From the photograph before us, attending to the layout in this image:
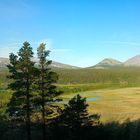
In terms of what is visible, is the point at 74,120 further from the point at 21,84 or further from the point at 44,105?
the point at 21,84

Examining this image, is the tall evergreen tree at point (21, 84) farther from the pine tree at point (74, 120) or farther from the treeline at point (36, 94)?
the pine tree at point (74, 120)

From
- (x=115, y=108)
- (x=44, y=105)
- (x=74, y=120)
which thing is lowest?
(x=115, y=108)

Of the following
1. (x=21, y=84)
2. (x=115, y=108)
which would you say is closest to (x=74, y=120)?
(x=21, y=84)

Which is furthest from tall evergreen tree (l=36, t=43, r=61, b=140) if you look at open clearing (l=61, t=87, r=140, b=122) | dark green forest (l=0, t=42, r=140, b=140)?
open clearing (l=61, t=87, r=140, b=122)

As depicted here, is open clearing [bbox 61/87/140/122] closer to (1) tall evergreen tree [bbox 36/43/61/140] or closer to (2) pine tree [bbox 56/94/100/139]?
(2) pine tree [bbox 56/94/100/139]

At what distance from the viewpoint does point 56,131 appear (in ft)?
139

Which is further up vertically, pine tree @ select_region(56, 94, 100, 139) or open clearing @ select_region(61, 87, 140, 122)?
pine tree @ select_region(56, 94, 100, 139)

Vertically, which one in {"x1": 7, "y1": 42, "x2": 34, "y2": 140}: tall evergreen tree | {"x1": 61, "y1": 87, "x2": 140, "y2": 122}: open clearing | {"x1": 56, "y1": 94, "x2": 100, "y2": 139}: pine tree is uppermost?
{"x1": 7, "y1": 42, "x2": 34, "y2": 140}: tall evergreen tree

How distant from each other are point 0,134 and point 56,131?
39.8ft

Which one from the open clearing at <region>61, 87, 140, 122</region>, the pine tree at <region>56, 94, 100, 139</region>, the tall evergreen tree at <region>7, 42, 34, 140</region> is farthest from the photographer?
the open clearing at <region>61, 87, 140, 122</region>

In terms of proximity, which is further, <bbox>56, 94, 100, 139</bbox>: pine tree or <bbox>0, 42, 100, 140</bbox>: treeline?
<bbox>56, 94, 100, 139</bbox>: pine tree

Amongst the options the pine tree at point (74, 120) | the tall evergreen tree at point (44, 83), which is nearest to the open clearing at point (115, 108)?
the pine tree at point (74, 120)

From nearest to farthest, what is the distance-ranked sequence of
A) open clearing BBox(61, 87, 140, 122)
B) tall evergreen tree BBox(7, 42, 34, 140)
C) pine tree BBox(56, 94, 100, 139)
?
tall evergreen tree BBox(7, 42, 34, 140) → pine tree BBox(56, 94, 100, 139) → open clearing BBox(61, 87, 140, 122)

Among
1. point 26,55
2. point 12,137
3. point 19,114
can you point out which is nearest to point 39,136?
point 12,137
